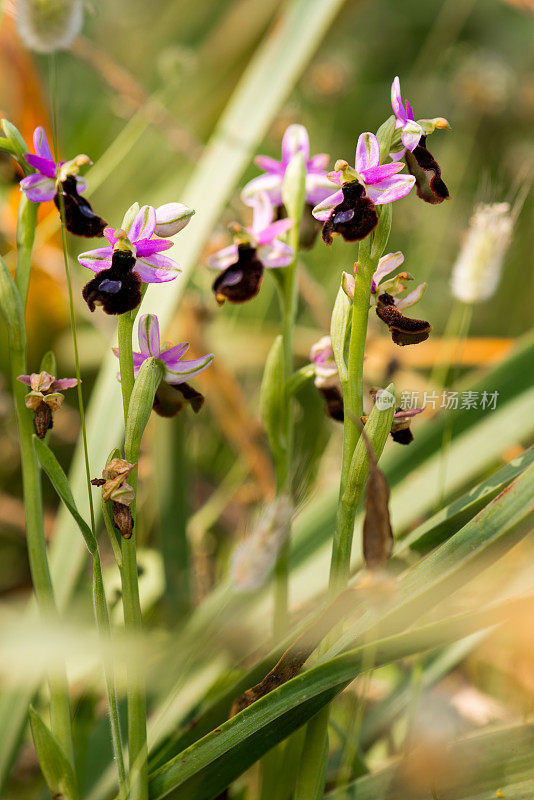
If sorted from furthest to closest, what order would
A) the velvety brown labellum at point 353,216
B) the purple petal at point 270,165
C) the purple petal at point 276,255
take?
1. the purple petal at point 270,165
2. the purple petal at point 276,255
3. the velvety brown labellum at point 353,216

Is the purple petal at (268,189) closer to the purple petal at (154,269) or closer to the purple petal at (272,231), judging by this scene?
the purple petal at (272,231)

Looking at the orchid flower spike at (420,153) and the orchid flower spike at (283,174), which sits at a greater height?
the orchid flower spike at (283,174)

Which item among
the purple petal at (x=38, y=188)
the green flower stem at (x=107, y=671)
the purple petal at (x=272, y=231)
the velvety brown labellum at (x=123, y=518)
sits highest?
the purple petal at (x=38, y=188)

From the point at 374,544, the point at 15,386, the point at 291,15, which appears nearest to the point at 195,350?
the point at 291,15

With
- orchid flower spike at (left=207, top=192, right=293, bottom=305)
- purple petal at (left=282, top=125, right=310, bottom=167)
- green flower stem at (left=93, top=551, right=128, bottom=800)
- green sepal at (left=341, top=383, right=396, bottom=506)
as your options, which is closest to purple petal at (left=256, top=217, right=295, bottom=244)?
orchid flower spike at (left=207, top=192, right=293, bottom=305)

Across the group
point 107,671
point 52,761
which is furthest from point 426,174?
point 52,761

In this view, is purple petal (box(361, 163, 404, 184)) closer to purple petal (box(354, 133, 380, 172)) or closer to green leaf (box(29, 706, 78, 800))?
purple petal (box(354, 133, 380, 172))

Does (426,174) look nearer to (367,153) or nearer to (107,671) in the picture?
(367,153)

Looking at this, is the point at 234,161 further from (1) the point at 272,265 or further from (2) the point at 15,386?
(2) the point at 15,386

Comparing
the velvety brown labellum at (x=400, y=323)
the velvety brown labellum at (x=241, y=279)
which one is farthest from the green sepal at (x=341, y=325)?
the velvety brown labellum at (x=241, y=279)
